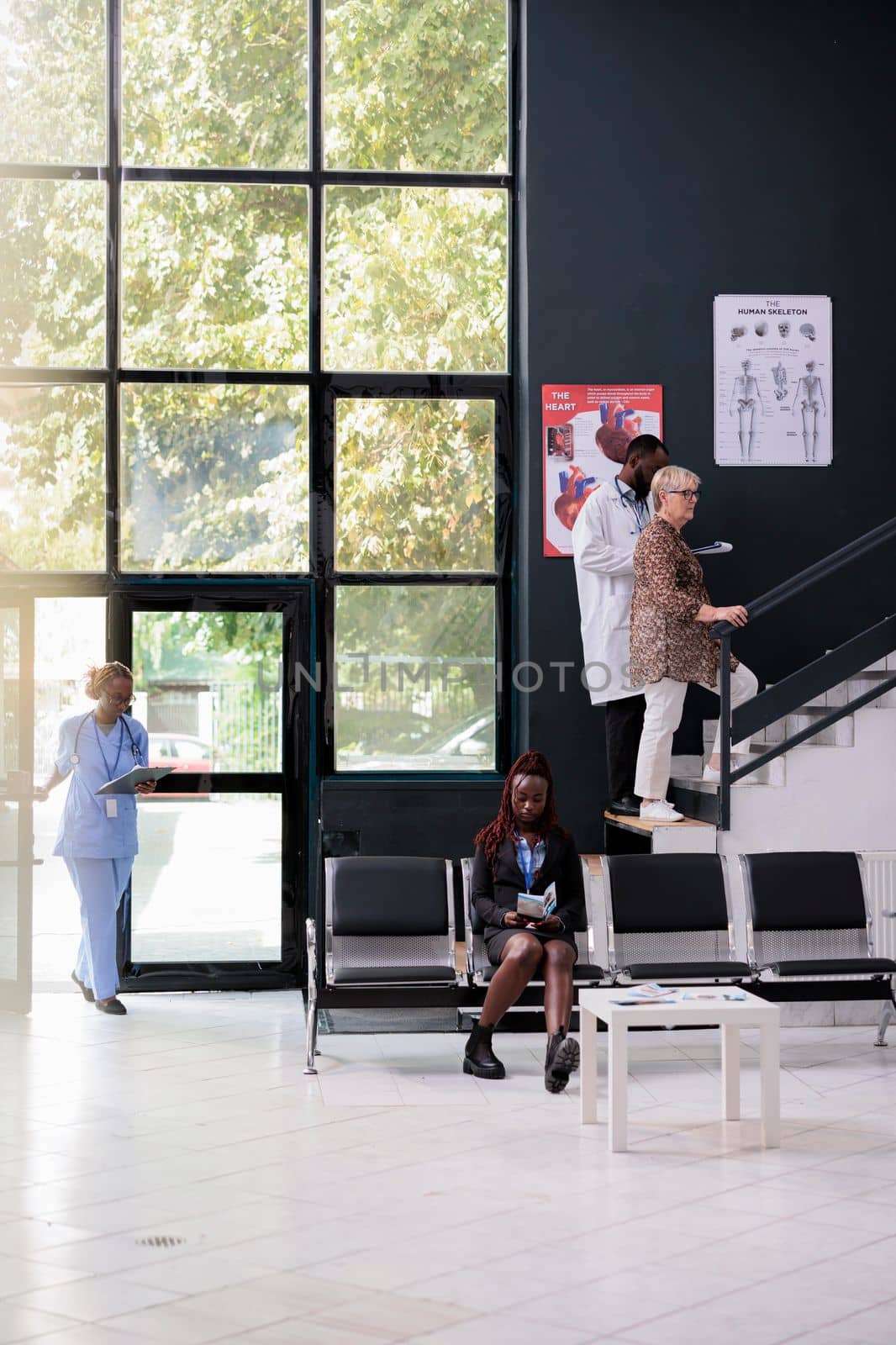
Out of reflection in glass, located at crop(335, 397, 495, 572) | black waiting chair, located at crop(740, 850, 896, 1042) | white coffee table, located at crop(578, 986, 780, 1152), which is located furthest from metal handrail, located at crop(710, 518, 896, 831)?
reflection in glass, located at crop(335, 397, 495, 572)

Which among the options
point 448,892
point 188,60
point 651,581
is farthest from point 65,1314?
point 188,60

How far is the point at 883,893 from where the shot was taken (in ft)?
23.9

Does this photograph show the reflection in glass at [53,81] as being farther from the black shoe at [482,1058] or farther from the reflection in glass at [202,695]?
the black shoe at [482,1058]

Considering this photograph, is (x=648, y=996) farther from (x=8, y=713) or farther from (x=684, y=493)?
(x=8, y=713)

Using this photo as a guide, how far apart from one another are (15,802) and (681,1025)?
12.1 feet

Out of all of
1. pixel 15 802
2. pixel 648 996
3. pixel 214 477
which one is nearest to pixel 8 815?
pixel 15 802

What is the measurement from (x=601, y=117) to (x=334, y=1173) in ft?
19.0

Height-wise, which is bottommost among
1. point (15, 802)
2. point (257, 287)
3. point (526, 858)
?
point (526, 858)

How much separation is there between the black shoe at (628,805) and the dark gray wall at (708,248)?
438mm

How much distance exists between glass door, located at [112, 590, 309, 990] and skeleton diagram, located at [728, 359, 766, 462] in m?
2.45

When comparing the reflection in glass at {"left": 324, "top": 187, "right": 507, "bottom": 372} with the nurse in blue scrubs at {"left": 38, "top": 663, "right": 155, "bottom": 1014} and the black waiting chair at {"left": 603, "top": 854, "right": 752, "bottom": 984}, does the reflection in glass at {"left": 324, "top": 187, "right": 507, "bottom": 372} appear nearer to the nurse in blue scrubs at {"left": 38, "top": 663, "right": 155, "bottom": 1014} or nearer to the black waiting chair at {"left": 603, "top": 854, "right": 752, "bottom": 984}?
the nurse in blue scrubs at {"left": 38, "top": 663, "right": 155, "bottom": 1014}

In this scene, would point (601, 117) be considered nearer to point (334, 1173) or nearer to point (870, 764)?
point (870, 764)

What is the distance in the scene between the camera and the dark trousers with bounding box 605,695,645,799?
7.82 meters

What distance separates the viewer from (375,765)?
840 centimetres
